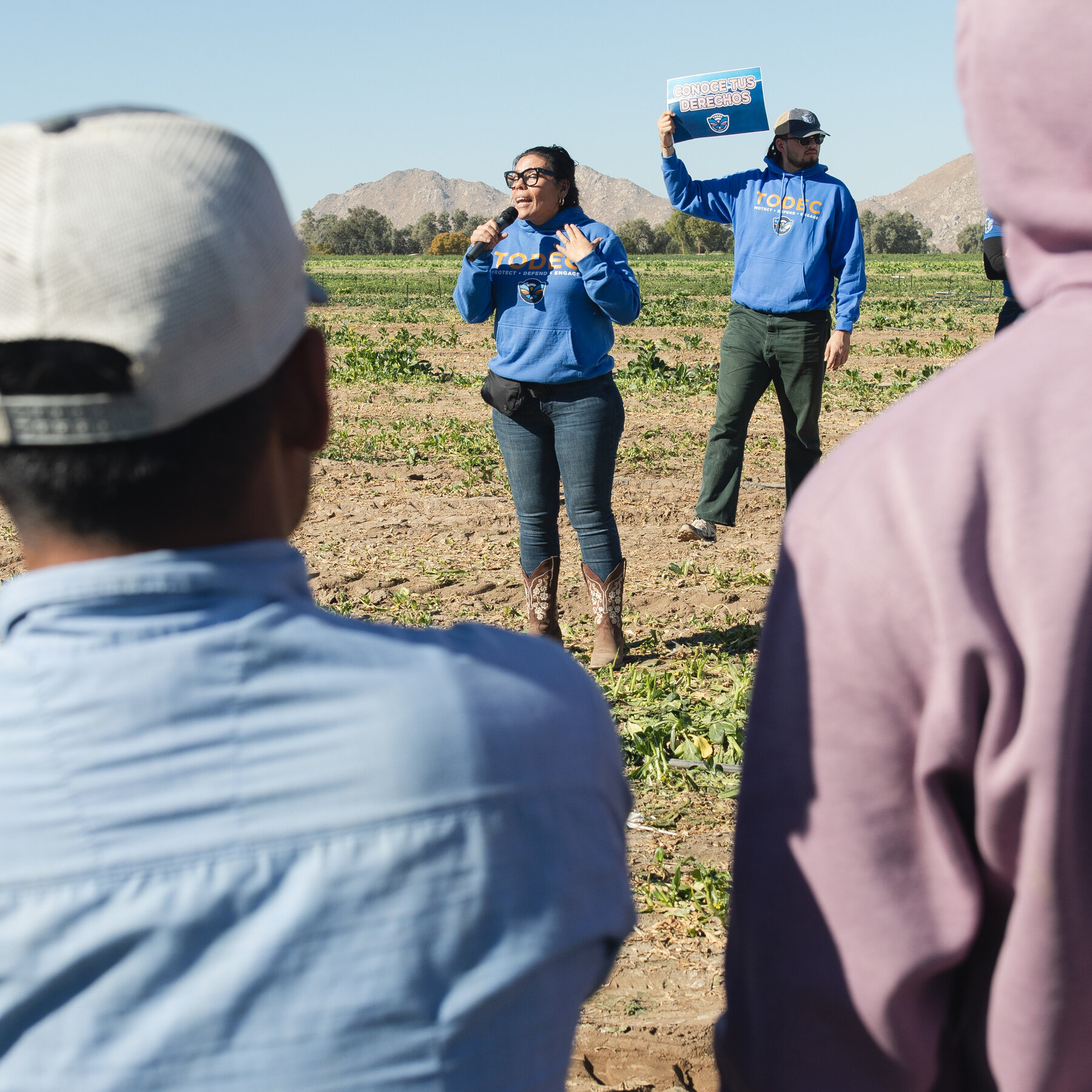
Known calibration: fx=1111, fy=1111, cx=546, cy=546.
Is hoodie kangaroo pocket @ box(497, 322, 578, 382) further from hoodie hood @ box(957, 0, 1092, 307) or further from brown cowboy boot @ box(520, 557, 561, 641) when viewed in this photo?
hoodie hood @ box(957, 0, 1092, 307)

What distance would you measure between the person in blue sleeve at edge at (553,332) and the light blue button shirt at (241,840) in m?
3.50

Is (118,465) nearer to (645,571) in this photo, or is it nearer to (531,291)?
(531,291)

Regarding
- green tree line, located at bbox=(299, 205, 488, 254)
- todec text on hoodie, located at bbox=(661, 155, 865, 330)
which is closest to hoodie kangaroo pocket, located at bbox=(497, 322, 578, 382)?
todec text on hoodie, located at bbox=(661, 155, 865, 330)

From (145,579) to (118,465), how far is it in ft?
0.32

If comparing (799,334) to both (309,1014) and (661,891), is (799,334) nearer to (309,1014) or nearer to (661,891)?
(661,891)

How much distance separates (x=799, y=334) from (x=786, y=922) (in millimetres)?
5135

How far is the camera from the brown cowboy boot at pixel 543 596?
474 centimetres

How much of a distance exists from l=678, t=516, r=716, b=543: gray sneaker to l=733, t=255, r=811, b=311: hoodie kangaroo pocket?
3.91ft

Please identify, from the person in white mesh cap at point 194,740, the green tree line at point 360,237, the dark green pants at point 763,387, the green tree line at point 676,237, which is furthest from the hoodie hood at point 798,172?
the green tree line at point 676,237

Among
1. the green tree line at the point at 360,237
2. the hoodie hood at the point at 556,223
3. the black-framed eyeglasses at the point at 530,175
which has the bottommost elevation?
the hoodie hood at the point at 556,223

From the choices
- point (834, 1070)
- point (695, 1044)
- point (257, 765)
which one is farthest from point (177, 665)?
point (695, 1044)

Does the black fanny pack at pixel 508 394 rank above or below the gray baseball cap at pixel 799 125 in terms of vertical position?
below

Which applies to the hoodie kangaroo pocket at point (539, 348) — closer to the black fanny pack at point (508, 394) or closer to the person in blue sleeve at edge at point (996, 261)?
the black fanny pack at point (508, 394)

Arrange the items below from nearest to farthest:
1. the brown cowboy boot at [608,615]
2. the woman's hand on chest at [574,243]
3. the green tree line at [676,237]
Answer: the woman's hand on chest at [574,243] → the brown cowboy boot at [608,615] → the green tree line at [676,237]
